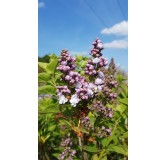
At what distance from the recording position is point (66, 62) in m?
0.82

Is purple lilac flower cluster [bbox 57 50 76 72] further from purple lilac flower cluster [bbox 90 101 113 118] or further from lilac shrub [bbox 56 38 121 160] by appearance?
purple lilac flower cluster [bbox 90 101 113 118]

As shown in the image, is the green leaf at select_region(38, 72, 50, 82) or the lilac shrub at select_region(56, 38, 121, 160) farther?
the green leaf at select_region(38, 72, 50, 82)

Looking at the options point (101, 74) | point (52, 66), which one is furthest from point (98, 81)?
point (52, 66)

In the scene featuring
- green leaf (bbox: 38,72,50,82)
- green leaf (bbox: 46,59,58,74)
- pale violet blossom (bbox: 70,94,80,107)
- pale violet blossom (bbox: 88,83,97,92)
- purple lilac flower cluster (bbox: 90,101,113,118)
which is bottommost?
purple lilac flower cluster (bbox: 90,101,113,118)

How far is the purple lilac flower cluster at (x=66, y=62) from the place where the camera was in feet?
2.66

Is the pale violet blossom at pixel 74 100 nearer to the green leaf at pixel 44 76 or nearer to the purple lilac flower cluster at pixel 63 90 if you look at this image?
the purple lilac flower cluster at pixel 63 90

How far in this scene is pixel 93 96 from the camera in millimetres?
840

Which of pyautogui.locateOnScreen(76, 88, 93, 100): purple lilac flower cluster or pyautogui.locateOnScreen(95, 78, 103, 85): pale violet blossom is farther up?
pyautogui.locateOnScreen(95, 78, 103, 85): pale violet blossom

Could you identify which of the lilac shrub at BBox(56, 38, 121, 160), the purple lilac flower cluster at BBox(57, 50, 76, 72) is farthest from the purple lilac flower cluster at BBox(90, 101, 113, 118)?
the purple lilac flower cluster at BBox(57, 50, 76, 72)

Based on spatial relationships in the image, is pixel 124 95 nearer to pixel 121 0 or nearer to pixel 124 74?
pixel 124 74

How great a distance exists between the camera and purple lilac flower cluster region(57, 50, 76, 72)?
812 millimetres
